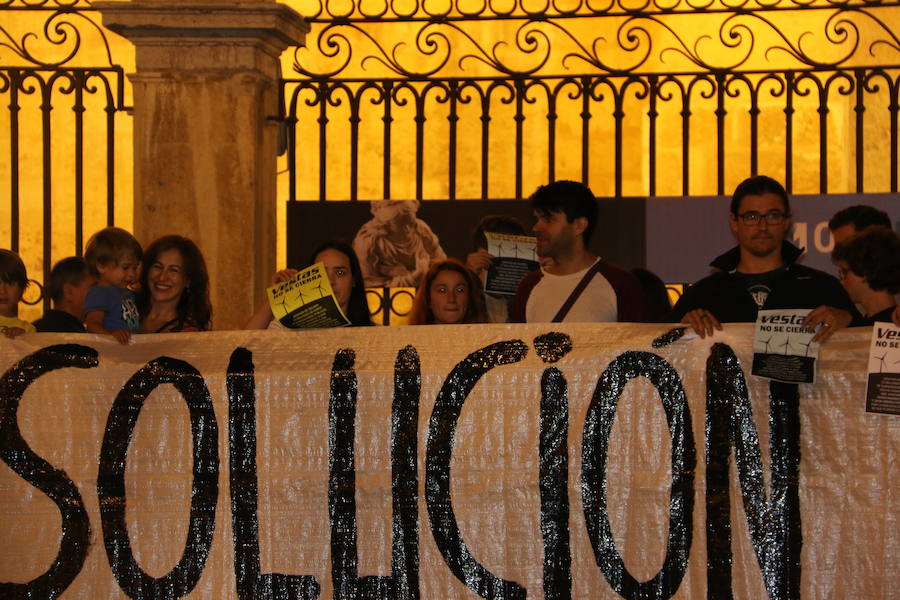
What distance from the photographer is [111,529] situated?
16.4 feet

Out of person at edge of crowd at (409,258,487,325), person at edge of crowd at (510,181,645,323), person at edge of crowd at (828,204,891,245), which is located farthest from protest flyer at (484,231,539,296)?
person at edge of crowd at (828,204,891,245)

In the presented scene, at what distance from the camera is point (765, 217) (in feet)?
16.4

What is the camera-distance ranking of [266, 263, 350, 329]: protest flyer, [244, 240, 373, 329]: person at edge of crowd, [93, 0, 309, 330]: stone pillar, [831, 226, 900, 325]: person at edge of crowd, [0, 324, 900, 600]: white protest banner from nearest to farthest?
[0, 324, 900, 600]: white protest banner, [831, 226, 900, 325]: person at edge of crowd, [266, 263, 350, 329]: protest flyer, [244, 240, 373, 329]: person at edge of crowd, [93, 0, 309, 330]: stone pillar

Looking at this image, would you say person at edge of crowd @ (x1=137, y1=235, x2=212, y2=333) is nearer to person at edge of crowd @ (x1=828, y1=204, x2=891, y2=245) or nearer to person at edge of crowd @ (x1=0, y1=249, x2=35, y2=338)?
person at edge of crowd @ (x1=0, y1=249, x2=35, y2=338)

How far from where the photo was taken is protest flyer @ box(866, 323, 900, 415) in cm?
465

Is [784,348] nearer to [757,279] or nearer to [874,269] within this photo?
[757,279]

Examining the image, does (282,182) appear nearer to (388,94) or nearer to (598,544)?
(388,94)

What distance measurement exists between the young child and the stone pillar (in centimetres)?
182

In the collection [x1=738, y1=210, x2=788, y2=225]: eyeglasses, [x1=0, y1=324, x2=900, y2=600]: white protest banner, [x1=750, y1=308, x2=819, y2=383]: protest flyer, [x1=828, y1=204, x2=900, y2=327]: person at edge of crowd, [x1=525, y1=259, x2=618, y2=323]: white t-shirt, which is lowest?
[x1=0, y1=324, x2=900, y2=600]: white protest banner

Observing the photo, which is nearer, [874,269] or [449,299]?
[874,269]

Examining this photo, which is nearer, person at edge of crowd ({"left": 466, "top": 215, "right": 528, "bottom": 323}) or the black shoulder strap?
Result: the black shoulder strap

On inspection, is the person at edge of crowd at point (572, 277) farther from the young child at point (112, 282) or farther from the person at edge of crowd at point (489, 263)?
the young child at point (112, 282)

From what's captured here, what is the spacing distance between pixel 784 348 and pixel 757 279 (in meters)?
0.36

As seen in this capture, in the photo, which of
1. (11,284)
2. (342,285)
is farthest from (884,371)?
(11,284)
